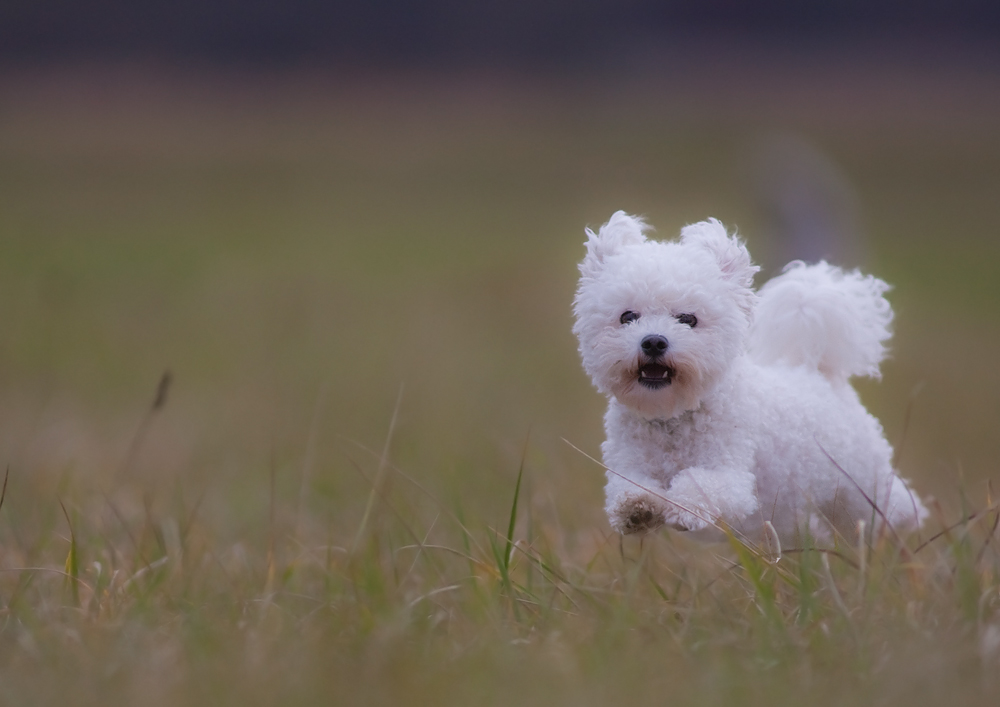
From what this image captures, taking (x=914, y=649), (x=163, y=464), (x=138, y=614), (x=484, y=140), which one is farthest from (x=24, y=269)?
(x=484, y=140)

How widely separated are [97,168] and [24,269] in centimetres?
1375

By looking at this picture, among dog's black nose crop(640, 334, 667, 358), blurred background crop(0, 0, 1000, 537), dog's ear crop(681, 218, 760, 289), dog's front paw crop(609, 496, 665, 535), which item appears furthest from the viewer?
blurred background crop(0, 0, 1000, 537)

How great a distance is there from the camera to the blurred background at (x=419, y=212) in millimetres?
8781

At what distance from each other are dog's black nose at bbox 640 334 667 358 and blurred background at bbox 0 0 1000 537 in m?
0.66

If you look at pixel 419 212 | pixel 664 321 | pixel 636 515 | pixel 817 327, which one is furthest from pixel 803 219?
pixel 419 212

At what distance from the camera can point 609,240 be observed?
12.0 ft

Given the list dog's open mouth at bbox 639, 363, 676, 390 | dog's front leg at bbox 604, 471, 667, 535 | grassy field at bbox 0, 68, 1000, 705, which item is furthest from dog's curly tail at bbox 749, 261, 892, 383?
dog's front leg at bbox 604, 471, 667, 535

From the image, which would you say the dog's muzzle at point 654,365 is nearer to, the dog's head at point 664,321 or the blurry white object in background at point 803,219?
the dog's head at point 664,321

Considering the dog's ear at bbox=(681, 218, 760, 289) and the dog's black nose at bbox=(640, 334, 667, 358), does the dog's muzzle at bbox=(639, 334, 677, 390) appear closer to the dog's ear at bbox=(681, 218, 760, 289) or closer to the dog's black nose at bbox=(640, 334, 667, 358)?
the dog's black nose at bbox=(640, 334, 667, 358)

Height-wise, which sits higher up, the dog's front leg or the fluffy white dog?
the fluffy white dog

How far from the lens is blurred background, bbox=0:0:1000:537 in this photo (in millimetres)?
8781

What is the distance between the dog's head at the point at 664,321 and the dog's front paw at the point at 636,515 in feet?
1.06

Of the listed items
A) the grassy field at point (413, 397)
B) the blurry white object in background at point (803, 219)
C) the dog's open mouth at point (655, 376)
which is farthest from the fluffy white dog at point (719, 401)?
the blurry white object in background at point (803, 219)

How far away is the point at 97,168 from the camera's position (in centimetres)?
2903
